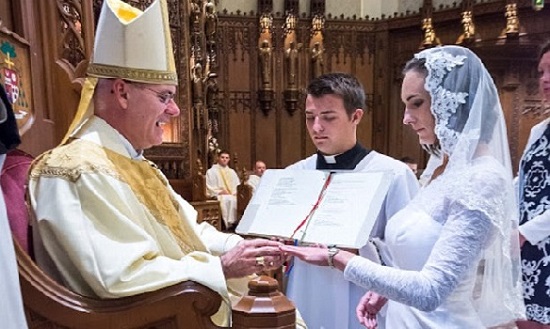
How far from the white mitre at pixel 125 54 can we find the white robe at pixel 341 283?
993 mm

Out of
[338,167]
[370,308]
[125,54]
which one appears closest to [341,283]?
[370,308]

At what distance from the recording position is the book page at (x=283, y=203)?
1720 millimetres

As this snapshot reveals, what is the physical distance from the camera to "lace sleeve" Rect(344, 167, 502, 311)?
144 cm

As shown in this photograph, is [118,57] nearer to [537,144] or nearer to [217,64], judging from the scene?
[537,144]

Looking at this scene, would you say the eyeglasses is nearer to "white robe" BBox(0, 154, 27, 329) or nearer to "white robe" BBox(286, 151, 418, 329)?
"white robe" BBox(0, 154, 27, 329)

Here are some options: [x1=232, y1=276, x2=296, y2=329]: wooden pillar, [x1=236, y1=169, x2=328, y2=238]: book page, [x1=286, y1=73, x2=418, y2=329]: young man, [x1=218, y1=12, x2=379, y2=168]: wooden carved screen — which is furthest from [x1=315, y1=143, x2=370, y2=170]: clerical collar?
[x1=218, y1=12, x2=379, y2=168]: wooden carved screen

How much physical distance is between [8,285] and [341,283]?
1473mm

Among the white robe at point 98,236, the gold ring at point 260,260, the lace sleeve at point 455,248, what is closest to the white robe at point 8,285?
the white robe at point 98,236

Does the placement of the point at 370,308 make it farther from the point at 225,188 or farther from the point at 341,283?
the point at 225,188

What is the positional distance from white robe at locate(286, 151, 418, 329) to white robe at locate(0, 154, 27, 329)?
1.43m

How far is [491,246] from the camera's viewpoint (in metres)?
1.53

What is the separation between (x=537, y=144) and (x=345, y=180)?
138 cm

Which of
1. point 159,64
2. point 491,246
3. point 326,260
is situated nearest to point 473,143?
point 491,246

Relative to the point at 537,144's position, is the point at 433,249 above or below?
below
